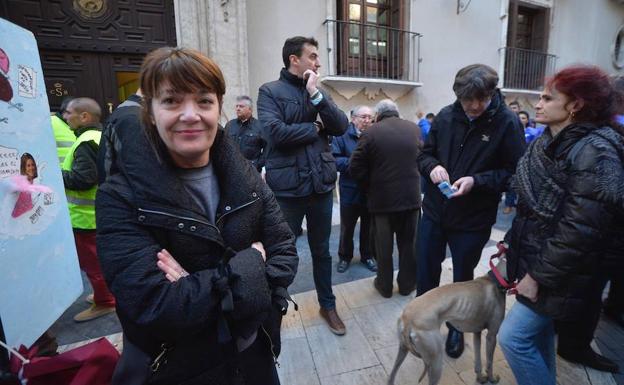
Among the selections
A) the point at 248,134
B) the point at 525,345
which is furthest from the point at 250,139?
the point at 525,345

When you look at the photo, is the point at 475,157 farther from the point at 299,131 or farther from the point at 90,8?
the point at 90,8

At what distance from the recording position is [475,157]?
7.20ft

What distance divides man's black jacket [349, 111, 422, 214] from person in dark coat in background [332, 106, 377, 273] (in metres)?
0.66

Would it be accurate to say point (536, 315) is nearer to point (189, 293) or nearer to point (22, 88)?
point (189, 293)

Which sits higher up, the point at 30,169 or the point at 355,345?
the point at 30,169

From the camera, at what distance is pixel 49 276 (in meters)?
2.10

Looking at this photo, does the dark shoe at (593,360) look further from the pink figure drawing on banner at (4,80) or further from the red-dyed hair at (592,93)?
the pink figure drawing on banner at (4,80)

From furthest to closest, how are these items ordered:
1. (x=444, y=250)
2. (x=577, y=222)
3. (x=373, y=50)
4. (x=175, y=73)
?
(x=373, y=50) → (x=444, y=250) → (x=577, y=222) → (x=175, y=73)

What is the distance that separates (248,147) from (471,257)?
3169mm

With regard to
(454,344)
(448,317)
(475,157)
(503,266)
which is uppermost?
(475,157)

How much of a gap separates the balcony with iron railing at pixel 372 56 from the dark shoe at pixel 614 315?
5.97m

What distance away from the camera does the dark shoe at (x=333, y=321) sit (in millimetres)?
2606

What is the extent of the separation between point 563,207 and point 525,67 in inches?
427

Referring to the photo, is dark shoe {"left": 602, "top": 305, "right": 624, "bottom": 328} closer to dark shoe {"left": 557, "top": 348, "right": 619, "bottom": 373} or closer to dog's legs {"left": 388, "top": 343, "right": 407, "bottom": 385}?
dark shoe {"left": 557, "top": 348, "right": 619, "bottom": 373}
